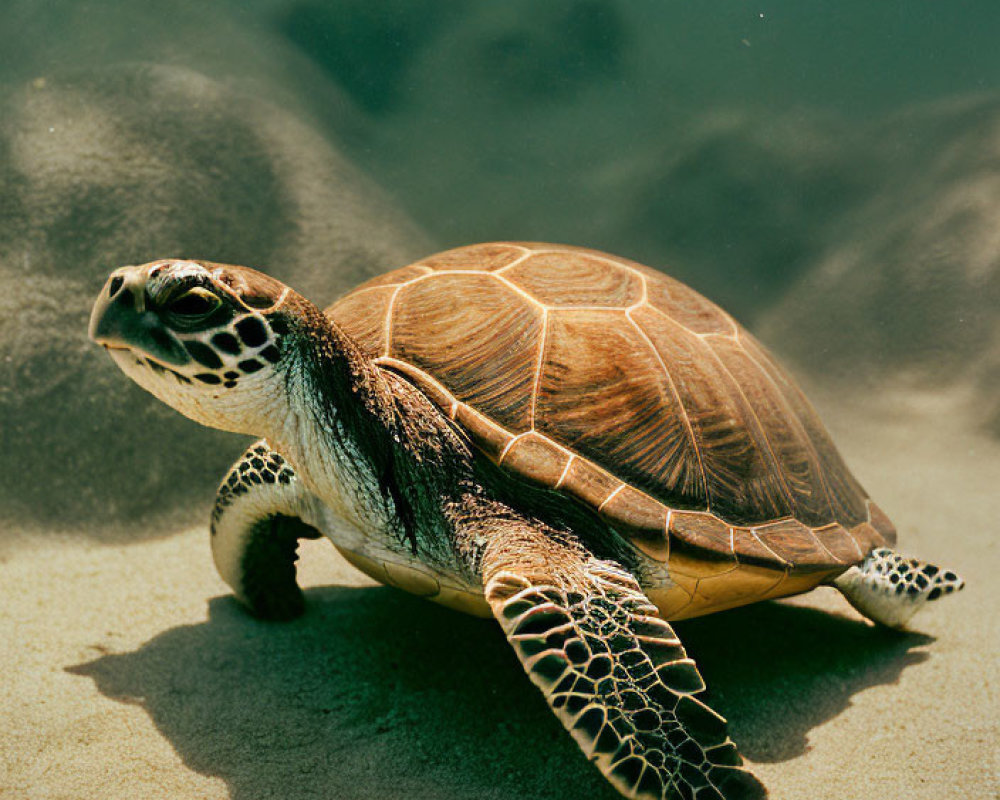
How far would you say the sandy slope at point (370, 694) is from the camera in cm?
157

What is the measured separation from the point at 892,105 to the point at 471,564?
4.98 meters

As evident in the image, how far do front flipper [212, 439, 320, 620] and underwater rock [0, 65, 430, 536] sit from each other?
3.34 feet

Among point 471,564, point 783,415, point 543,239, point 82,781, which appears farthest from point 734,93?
point 82,781

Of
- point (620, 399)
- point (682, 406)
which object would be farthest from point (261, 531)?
point (682, 406)

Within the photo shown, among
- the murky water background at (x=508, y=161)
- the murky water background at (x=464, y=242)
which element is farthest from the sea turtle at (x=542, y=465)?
the murky water background at (x=508, y=161)

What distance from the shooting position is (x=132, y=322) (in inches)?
62.1

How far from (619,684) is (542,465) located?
1.92ft

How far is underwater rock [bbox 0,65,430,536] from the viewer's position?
9.77ft

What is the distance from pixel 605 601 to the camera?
166cm

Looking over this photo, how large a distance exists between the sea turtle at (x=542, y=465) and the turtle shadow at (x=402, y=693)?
195mm

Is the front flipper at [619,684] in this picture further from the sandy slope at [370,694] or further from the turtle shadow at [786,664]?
the turtle shadow at [786,664]

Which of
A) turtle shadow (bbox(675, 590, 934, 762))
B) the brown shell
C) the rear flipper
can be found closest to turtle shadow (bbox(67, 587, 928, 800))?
turtle shadow (bbox(675, 590, 934, 762))

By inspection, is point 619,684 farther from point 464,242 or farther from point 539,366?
point 464,242

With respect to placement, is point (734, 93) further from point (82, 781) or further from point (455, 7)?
point (82, 781)
